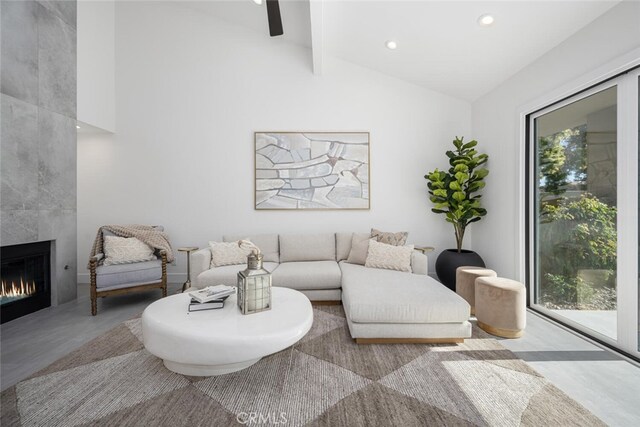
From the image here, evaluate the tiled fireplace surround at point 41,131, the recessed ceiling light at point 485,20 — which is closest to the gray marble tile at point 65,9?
the tiled fireplace surround at point 41,131

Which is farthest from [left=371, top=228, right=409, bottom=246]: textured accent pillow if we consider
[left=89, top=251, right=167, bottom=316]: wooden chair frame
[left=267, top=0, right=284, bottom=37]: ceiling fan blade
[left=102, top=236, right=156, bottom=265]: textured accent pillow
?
[left=102, top=236, right=156, bottom=265]: textured accent pillow

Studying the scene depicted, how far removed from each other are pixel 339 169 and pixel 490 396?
10.1 feet

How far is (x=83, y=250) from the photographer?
406 centimetres

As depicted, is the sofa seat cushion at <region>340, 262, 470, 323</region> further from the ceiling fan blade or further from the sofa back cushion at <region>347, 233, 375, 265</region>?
the ceiling fan blade

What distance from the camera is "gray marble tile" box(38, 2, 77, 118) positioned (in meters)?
2.98

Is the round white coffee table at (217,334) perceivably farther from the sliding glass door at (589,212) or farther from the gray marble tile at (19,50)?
the gray marble tile at (19,50)

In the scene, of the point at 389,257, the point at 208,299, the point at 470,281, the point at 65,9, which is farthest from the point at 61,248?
the point at 470,281

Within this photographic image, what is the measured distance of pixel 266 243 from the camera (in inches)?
144

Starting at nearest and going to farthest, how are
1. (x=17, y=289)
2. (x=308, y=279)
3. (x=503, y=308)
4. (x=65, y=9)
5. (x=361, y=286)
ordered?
1. (x=503, y=308)
2. (x=361, y=286)
3. (x=17, y=289)
4. (x=308, y=279)
5. (x=65, y=9)

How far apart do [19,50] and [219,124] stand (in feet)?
6.79

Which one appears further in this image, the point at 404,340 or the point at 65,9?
the point at 65,9

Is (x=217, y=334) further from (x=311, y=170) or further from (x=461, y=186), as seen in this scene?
(x=461, y=186)

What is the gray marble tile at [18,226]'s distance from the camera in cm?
266

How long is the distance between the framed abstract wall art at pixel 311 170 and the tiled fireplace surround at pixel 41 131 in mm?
2308
